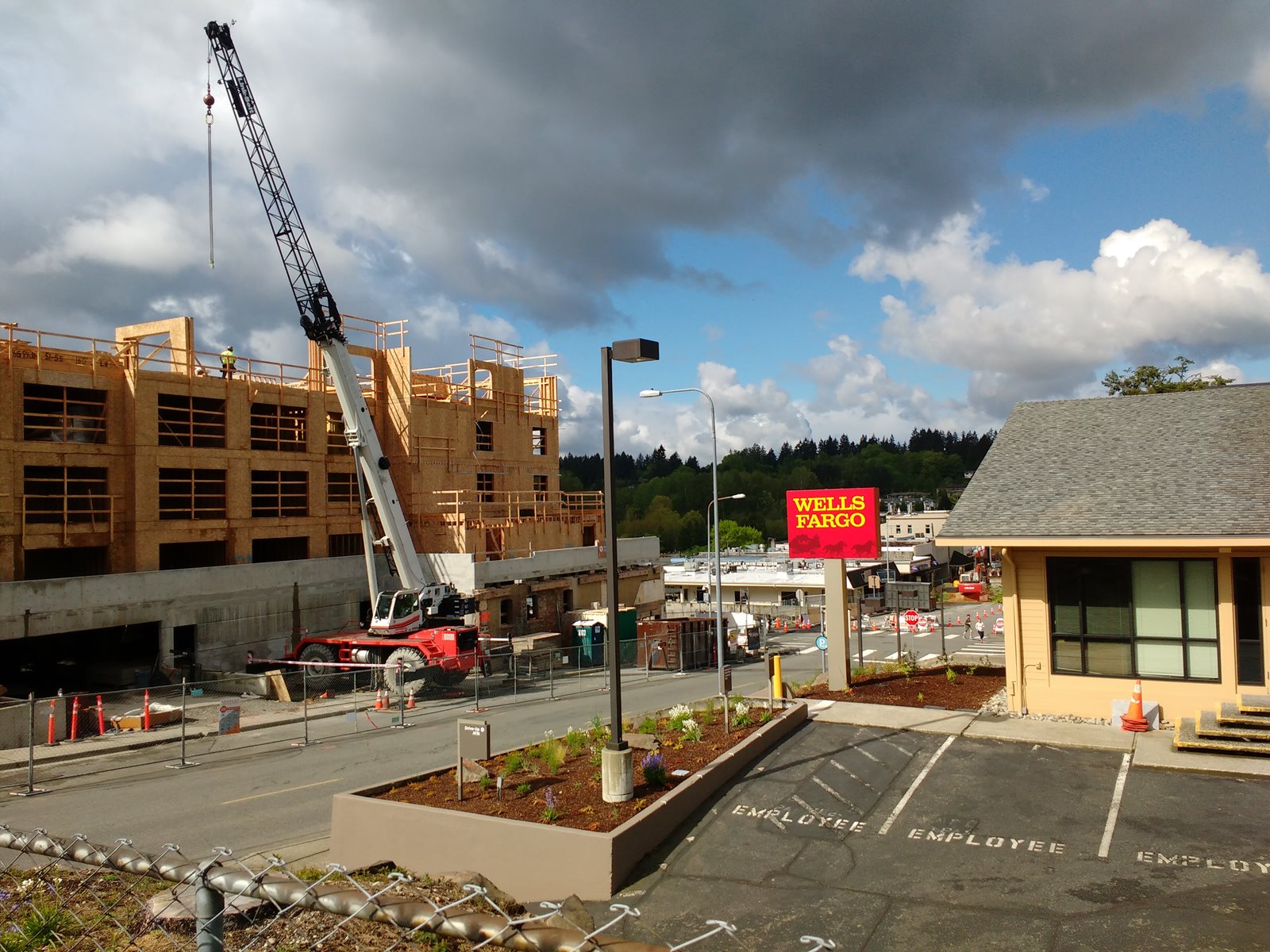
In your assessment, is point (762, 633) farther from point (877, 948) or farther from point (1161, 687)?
point (877, 948)

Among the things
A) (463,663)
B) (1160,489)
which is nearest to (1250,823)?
(1160,489)

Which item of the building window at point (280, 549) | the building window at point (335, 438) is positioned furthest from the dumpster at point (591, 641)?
the building window at point (335, 438)

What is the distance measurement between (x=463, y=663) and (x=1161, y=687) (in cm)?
2111

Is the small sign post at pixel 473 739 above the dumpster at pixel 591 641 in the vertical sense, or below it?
above

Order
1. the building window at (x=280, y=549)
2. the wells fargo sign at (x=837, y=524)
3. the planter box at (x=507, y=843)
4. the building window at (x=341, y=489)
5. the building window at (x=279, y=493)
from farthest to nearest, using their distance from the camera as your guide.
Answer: the building window at (x=341, y=489) < the building window at (x=280, y=549) < the building window at (x=279, y=493) < the wells fargo sign at (x=837, y=524) < the planter box at (x=507, y=843)

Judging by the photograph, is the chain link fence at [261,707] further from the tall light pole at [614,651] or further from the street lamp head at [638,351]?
the street lamp head at [638,351]

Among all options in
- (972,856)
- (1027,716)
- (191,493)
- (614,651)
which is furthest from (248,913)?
(191,493)

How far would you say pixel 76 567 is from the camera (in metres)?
36.7

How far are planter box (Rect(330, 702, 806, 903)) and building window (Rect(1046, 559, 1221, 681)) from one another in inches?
347

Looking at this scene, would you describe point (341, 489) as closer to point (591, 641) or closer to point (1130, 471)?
point (591, 641)

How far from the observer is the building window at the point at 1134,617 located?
54.2ft

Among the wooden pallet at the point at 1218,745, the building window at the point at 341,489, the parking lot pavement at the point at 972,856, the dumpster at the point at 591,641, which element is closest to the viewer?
the parking lot pavement at the point at 972,856

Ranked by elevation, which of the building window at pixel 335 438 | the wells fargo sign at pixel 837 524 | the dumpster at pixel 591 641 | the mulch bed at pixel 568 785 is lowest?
the dumpster at pixel 591 641

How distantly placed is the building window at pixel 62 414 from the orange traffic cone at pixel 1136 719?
109 feet
